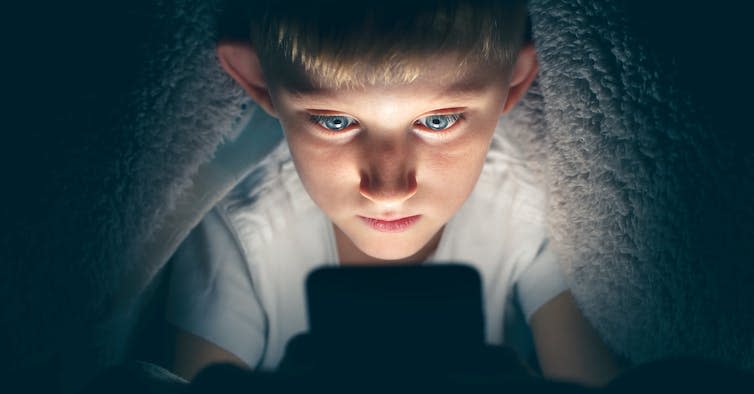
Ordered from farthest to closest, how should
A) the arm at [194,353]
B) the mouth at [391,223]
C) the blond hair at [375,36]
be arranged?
the arm at [194,353], the mouth at [391,223], the blond hair at [375,36]

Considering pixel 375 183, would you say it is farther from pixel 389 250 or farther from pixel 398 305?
pixel 398 305

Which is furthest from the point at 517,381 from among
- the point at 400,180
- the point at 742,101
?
the point at 742,101

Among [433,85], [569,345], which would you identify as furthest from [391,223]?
[569,345]

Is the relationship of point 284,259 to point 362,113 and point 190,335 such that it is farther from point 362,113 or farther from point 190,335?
point 362,113

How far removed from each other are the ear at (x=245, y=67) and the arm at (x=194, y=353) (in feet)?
0.93

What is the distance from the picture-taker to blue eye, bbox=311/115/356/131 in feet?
1.49

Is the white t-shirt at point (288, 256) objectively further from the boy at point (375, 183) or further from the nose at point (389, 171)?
the nose at point (389, 171)

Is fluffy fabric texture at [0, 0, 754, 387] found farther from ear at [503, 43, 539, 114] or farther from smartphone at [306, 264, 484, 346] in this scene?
smartphone at [306, 264, 484, 346]

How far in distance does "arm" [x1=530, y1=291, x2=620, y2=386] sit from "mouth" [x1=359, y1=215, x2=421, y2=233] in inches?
8.9

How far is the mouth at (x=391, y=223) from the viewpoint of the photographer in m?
0.52

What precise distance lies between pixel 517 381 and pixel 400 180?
18 cm

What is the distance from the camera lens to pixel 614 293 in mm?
537

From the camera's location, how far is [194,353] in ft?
2.07

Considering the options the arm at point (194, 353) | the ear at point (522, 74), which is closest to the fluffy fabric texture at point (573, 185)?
the ear at point (522, 74)
